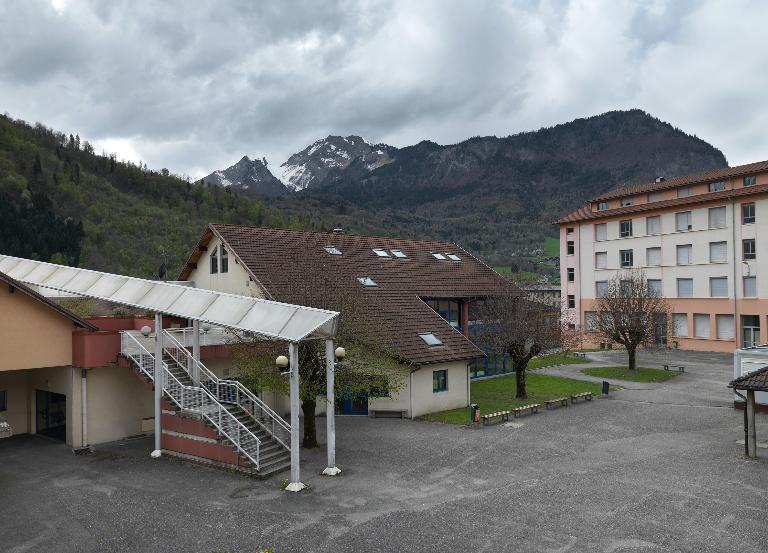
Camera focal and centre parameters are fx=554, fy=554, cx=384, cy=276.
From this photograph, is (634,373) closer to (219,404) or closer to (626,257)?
A: (626,257)

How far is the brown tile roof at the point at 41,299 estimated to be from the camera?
1945 centimetres

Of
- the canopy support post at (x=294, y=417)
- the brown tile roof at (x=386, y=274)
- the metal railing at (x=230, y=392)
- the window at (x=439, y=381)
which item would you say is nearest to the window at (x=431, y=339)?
the brown tile roof at (x=386, y=274)

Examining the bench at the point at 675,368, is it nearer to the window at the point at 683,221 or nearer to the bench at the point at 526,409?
the bench at the point at 526,409

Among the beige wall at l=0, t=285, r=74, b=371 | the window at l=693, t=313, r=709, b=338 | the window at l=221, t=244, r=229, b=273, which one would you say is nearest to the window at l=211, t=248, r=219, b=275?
the window at l=221, t=244, r=229, b=273

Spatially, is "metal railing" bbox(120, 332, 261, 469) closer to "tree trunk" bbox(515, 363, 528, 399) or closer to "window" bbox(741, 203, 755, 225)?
"tree trunk" bbox(515, 363, 528, 399)

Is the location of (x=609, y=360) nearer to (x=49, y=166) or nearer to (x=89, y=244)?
(x=89, y=244)

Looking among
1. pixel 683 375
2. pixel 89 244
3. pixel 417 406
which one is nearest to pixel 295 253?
pixel 417 406

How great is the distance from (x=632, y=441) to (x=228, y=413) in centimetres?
1505

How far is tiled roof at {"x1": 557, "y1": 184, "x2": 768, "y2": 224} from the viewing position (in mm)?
45562

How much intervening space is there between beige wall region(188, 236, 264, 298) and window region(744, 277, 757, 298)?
41.0 meters

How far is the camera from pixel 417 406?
25.6m

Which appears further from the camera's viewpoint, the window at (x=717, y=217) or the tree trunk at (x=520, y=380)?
the window at (x=717, y=217)

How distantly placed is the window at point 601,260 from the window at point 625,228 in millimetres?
2647

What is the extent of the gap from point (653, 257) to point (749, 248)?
8.23 metres
